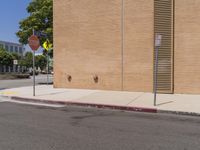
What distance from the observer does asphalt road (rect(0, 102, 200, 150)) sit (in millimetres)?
7781

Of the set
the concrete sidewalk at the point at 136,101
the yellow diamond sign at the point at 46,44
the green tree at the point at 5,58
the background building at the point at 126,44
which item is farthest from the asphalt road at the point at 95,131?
the green tree at the point at 5,58

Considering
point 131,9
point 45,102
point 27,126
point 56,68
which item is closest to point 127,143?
point 27,126

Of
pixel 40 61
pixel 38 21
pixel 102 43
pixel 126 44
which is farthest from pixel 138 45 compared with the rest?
pixel 40 61

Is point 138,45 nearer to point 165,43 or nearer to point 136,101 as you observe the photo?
point 165,43

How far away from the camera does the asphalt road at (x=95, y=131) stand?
306 inches

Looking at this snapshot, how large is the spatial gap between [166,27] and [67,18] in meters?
6.30

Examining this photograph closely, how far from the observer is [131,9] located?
1989cm

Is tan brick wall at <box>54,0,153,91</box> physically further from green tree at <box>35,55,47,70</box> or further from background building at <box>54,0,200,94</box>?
green tree at <box>35,55,47,70</box>

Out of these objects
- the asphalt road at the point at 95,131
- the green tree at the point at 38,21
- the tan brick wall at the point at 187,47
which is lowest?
the asphalt road at the point at 95,131

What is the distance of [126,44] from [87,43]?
99.7 inches

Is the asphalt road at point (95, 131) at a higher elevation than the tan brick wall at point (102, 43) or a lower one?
lower

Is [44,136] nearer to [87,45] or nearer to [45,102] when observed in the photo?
[45,102]

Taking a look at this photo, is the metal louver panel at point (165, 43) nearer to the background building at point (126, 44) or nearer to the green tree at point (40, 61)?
the background building at point (126, 44)

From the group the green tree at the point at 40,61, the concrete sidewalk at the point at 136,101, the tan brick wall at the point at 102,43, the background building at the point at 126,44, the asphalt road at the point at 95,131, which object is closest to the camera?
the asphalt road at the point at 95,131
